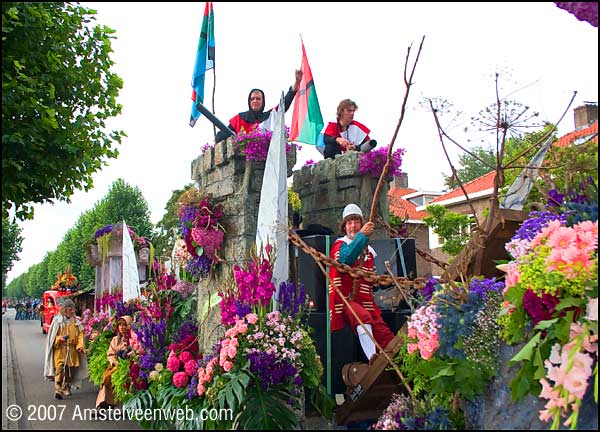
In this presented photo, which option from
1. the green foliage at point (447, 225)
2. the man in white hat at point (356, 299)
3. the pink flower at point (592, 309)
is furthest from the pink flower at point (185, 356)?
the green foliage at point (447, 225)

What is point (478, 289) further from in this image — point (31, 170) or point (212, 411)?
point (31, 170)

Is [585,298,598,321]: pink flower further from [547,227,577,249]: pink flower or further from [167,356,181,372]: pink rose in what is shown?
[167,356,181,372]: pink rose

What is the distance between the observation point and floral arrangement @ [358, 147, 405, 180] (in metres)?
7.31

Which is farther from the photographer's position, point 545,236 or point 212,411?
point 212,411

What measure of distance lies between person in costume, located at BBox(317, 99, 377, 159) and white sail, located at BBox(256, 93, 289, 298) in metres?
1.91

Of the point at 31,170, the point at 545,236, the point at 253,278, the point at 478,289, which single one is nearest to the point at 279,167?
the point at 253,278

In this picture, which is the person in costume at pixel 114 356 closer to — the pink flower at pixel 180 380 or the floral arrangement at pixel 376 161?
the pink flower at pixel 180 380

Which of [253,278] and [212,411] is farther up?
[253,278]

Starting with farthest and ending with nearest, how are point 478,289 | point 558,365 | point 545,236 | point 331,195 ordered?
point 331,195 → point 478,289 → point 545,236 → point 558,365

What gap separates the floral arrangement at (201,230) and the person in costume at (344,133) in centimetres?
203

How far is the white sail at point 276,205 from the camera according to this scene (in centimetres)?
605

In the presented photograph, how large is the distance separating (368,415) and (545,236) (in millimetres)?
2639

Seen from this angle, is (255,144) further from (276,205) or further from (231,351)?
(231,351)

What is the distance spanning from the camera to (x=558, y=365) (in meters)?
3.04
